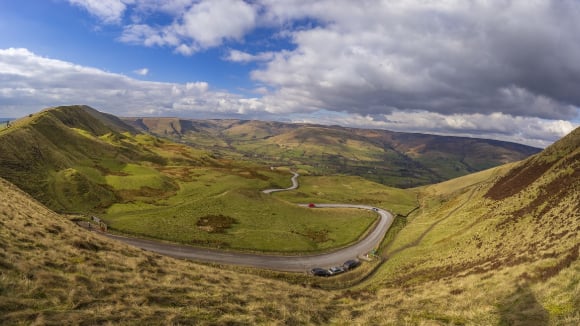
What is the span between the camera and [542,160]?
235 feet

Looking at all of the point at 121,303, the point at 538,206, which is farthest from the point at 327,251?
the point at 121,303

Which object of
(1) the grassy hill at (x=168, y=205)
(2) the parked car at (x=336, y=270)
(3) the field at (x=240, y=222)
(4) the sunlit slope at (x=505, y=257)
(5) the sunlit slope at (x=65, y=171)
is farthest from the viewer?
(5) the sunlit slope at (x=65, y=171)

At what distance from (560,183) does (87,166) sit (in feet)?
467

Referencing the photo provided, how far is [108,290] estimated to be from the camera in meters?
18.9

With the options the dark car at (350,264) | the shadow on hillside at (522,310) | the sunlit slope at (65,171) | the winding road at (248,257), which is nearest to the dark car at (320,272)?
the winding road at (248,257)

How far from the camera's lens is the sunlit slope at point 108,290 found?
14547 mm

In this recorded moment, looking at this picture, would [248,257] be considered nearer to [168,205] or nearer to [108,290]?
[168,205]

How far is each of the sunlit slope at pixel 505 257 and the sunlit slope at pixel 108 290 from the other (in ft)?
30.9

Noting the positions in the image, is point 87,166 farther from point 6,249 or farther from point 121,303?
point 121,303

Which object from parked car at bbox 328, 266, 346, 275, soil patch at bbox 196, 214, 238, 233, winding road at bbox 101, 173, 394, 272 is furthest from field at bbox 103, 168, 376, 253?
parked car at bbox 328, 266, 346, 275

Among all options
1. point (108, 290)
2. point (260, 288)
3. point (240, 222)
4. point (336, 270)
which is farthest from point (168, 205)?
point (108, 290)

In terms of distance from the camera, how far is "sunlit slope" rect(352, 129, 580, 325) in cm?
1973

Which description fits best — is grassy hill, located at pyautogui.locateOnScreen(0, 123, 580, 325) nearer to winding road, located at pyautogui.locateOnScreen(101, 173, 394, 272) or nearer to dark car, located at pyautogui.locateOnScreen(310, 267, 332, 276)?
dark car, located at pyautogui.locateOnScreen(310, 267, 332, 276)

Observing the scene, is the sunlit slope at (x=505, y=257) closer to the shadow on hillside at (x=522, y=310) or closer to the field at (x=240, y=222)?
the shadow on hillside at (x=522, y=310)
